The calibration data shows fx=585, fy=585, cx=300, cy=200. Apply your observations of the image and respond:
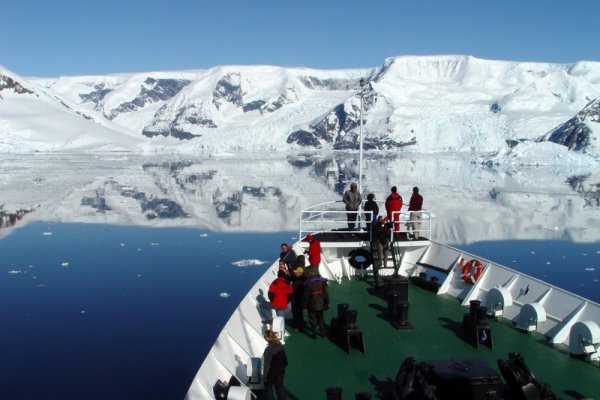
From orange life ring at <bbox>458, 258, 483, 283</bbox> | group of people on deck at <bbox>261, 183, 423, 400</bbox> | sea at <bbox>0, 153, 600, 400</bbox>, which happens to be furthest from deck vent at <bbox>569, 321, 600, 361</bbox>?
sea at <bbox>0, 153, 600, 400</bbox>

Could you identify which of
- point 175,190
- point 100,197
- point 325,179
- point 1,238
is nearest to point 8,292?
point 1,238

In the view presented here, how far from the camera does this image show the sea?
34.7ft

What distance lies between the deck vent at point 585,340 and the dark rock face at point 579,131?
4253 inches

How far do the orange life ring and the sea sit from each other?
5.05m

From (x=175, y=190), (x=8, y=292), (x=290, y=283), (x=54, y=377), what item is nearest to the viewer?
(x=290, y=283)

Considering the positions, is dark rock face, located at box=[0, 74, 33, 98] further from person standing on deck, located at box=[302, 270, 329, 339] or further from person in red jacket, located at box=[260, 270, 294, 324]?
person standing on deck, located at box=[302, 270, 329, 339]

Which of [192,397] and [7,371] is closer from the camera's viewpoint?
[192,397]

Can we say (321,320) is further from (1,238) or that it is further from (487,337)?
(1,238)

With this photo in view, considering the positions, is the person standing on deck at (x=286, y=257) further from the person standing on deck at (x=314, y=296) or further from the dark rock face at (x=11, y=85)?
the dark rock face at (x=11, y=85)

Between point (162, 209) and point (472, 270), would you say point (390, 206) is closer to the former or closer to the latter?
point (472, 270)

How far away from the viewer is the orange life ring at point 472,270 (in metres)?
10.2

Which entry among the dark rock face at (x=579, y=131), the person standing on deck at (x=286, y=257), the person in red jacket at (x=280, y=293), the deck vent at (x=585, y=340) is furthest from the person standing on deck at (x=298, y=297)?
the dark rock face at (x=579, y=131)

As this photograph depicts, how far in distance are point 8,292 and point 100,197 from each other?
24765mm

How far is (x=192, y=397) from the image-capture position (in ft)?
Answer: 19.7
